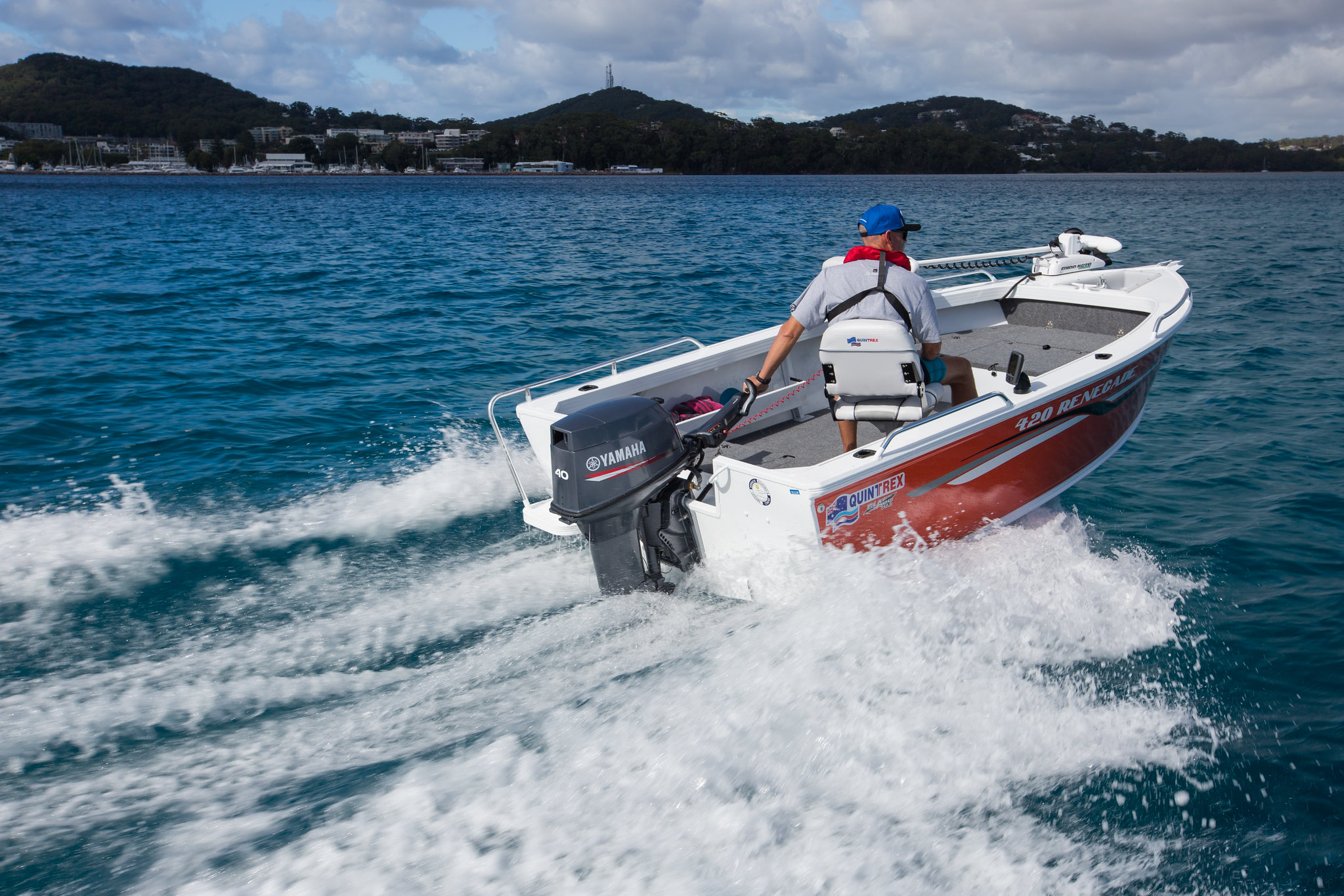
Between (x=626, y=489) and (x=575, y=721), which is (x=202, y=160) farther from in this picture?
(x=575, y=721)

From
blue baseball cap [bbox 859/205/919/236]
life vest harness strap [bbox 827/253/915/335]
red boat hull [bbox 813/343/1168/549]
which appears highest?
blue baseball cap [bbox 859/205/919/236]

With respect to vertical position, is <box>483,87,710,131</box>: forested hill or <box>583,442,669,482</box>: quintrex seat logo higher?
<box>483,87,710,131</box>: forested hill

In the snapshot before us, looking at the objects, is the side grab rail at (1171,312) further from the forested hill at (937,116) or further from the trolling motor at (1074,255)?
the forested hill at (937,116)

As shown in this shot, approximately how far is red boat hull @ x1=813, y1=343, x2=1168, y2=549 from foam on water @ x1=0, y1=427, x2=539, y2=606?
215 cm

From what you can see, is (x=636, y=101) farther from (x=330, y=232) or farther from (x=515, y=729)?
(x=515, y=729)

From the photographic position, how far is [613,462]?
3.46 meters

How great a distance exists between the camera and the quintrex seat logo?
136 inches

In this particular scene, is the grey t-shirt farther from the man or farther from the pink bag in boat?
the pink bag in boat

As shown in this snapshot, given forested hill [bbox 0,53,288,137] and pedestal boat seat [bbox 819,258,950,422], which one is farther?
forested hill [bbox 0,53,288,137]

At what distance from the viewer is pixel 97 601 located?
361 cm

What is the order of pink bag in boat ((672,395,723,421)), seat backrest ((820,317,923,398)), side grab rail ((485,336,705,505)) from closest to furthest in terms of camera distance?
seat backrest ((820,317,923,398))
side grab rail ((485,336,705,505))
pink bag in boat ((672,395,723,421))

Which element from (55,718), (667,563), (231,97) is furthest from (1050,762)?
(231,97)

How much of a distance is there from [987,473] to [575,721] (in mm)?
2236

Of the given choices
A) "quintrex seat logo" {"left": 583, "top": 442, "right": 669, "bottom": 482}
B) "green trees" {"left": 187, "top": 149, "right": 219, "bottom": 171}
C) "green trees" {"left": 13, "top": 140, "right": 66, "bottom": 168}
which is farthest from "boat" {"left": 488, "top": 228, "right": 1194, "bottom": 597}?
"green trees" {"left": 13, "top": 140, "right": 66, "bottom": 168}
